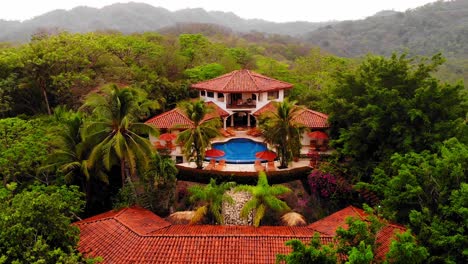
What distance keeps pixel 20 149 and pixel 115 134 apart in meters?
5.61

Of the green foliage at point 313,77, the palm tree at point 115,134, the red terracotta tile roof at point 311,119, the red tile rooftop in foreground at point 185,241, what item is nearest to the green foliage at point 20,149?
the palm tree at point 115,134

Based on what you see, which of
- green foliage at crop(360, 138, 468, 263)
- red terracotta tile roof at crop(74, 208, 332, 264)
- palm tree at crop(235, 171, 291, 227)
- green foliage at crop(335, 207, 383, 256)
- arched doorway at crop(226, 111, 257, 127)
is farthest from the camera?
arched doorway at crop(226, 111, 257, 127)

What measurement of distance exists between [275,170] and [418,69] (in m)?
11.7

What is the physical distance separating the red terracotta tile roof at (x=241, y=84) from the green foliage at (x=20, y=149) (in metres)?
17.5

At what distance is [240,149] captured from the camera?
3203cm

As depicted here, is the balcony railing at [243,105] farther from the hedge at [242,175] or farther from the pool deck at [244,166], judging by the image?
the hedge at [242,175]

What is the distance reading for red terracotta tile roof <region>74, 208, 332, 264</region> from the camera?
15.8 meters

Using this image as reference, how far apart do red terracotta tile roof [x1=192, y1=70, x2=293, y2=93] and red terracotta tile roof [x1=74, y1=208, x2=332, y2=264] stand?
19386 mm

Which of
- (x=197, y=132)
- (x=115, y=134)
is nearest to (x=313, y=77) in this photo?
(x=197, y=132)

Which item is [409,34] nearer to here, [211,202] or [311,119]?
[311,119]

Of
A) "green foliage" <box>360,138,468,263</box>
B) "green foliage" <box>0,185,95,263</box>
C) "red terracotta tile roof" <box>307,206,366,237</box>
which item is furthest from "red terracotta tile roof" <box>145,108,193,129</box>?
"green foliage" <box>360,138,468,263</box>

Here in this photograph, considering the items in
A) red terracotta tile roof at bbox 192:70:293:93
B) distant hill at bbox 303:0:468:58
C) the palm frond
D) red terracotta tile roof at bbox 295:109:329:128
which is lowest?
the palm frond

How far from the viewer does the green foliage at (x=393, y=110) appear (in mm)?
20469

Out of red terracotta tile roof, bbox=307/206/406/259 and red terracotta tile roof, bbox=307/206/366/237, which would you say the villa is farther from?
red terracotta tile roof, bbox=307/206/406/259
